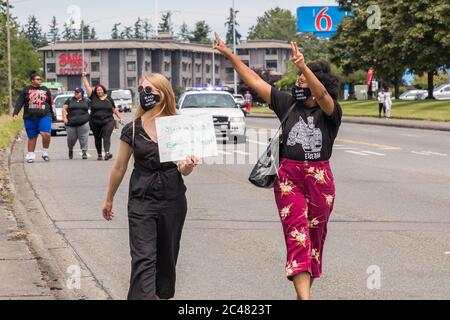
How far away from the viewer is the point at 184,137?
684 cm

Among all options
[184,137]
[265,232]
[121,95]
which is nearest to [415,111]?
[121,95]

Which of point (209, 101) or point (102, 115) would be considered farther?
point (209, 101)

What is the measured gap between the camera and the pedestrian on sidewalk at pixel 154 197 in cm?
689

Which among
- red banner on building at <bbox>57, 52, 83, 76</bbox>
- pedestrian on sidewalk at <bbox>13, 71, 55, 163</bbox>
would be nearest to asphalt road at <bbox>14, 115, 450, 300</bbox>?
pedestrian on sidewalk at <bbox>13, 71, 55, 163</bbox>

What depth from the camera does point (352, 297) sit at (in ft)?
27.2

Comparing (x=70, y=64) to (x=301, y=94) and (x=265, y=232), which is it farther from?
(x=301, y=94)

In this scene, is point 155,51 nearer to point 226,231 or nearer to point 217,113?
point 217,113

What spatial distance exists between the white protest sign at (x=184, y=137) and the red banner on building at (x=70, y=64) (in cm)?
16543

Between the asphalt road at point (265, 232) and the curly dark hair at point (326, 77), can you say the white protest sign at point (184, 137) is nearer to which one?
the curly dark hair at point (326, 77)

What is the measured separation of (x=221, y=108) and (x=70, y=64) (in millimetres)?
143077

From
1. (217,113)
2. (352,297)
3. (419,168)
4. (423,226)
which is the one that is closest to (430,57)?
(217,113)

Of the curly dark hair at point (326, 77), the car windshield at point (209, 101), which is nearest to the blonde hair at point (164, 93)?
the curly dark hair at point (326, 77)

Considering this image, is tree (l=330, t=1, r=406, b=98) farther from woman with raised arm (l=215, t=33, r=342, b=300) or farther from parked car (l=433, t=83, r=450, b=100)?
woman with raised arm (l=215, t=33, r=342, b=300)

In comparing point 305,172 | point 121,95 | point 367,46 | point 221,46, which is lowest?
point 121,95
